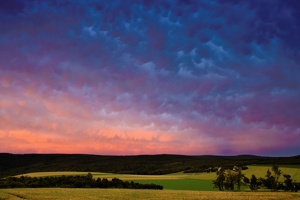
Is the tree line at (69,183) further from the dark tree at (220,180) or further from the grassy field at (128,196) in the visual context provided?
the grassy field at (128,196)

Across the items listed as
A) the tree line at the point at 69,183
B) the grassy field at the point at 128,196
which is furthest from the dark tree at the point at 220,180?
the grassy field at the point at 128,196

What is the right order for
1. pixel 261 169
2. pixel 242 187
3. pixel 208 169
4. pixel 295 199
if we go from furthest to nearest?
pixel 208 169 < pixel 261 169 < pixel 242 187 < pixel 295 199

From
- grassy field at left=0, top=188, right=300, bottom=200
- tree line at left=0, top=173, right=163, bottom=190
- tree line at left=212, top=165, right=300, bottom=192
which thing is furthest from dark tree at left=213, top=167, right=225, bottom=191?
grassy field at left=0, top=188, right=300, bottom=200

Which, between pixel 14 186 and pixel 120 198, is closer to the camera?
pixel 120 198

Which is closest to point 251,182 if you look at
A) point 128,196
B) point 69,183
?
point 128,196

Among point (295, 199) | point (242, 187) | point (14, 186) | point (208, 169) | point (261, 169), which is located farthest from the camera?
point (208, 169)

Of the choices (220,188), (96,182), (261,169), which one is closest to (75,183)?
(96,182)

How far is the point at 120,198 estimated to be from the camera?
8162 centimetres

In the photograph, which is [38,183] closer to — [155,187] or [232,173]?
[155,187]

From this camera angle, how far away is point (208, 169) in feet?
643

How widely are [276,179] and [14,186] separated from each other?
306ft

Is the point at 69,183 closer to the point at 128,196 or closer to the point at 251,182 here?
the point at 128,196

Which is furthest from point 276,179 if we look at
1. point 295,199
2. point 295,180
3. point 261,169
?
point 295,199

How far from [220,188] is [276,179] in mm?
22029
